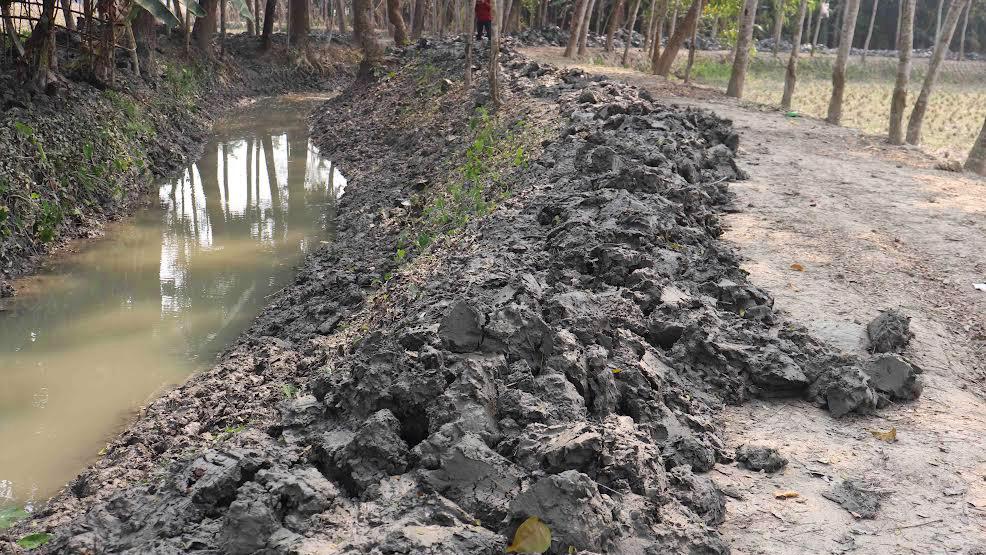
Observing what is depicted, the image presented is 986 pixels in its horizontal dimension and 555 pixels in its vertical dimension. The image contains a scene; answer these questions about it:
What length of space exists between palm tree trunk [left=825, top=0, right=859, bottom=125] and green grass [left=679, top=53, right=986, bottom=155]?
41.4 inches

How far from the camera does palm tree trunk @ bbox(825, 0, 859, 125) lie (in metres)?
17.6

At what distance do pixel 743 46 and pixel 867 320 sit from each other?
1556 cm

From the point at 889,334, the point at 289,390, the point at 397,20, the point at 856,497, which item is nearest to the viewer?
the point at 856,497

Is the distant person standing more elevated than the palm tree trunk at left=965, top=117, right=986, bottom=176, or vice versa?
the distant person standing

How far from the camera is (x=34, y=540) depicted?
4391 mm

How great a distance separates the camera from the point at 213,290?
11.0m

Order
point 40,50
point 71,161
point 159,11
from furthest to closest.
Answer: point 159,11 < point 40,50 < point 71,161

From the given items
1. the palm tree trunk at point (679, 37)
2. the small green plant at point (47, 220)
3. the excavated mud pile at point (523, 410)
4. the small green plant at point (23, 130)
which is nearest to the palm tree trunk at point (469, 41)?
the palm tree trunk at point (679, 37)

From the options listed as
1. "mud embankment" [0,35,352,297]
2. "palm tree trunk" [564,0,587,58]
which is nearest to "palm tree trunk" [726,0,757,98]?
"palm tree trunk" [564,0,587,58]

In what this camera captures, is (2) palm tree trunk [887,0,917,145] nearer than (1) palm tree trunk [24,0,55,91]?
No

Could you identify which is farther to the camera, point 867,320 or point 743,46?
point 743,46

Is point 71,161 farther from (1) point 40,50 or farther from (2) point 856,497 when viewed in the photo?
(2) point 856,497

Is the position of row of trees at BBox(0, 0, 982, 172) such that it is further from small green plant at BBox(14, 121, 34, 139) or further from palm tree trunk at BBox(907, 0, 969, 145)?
small green plant at BBox(14, 121, 34, 139)

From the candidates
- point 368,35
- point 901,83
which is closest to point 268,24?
point 368,35
